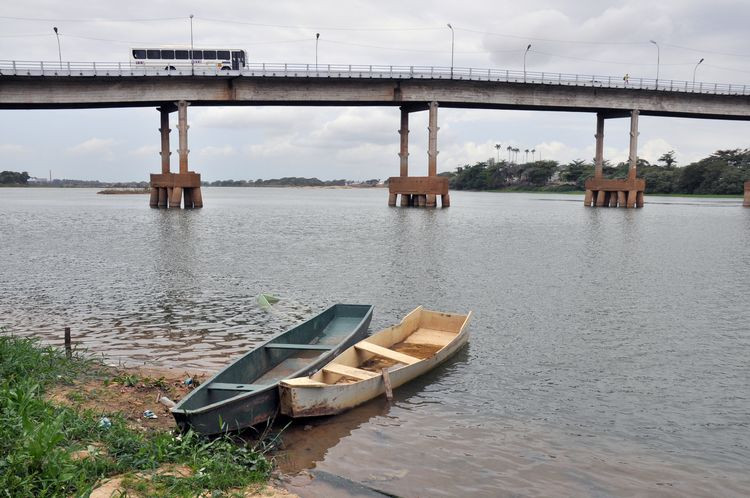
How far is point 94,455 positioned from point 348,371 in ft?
16.9

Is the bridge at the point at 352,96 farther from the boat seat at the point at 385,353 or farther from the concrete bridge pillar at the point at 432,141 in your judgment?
the boat seat at the point at 385,353

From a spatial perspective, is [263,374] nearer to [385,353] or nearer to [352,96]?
[385,353]

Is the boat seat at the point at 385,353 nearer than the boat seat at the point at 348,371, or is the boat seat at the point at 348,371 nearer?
the boat seat at the point at 348,371

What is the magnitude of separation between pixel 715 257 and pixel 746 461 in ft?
93.0

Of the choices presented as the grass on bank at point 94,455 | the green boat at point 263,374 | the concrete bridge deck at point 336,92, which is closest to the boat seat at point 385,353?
the green boat at point 263,374

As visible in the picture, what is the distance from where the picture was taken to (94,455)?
24.4 ft

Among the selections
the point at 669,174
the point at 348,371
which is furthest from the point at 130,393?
the point at 669,174

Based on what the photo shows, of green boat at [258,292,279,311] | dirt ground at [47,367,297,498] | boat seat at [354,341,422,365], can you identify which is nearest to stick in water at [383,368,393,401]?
boat seat at [354,341,422,365]

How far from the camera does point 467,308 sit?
20.5 m

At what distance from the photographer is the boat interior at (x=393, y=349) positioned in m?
11.6

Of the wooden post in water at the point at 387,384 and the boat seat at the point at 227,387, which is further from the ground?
the boat seat at the point at 227,387

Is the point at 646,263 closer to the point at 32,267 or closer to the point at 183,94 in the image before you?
the point at 32,267

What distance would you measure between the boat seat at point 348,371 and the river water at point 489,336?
0.55 m

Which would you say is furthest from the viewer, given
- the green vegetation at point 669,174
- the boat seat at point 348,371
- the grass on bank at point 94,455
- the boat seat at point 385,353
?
the green vegetation at point 669,174
